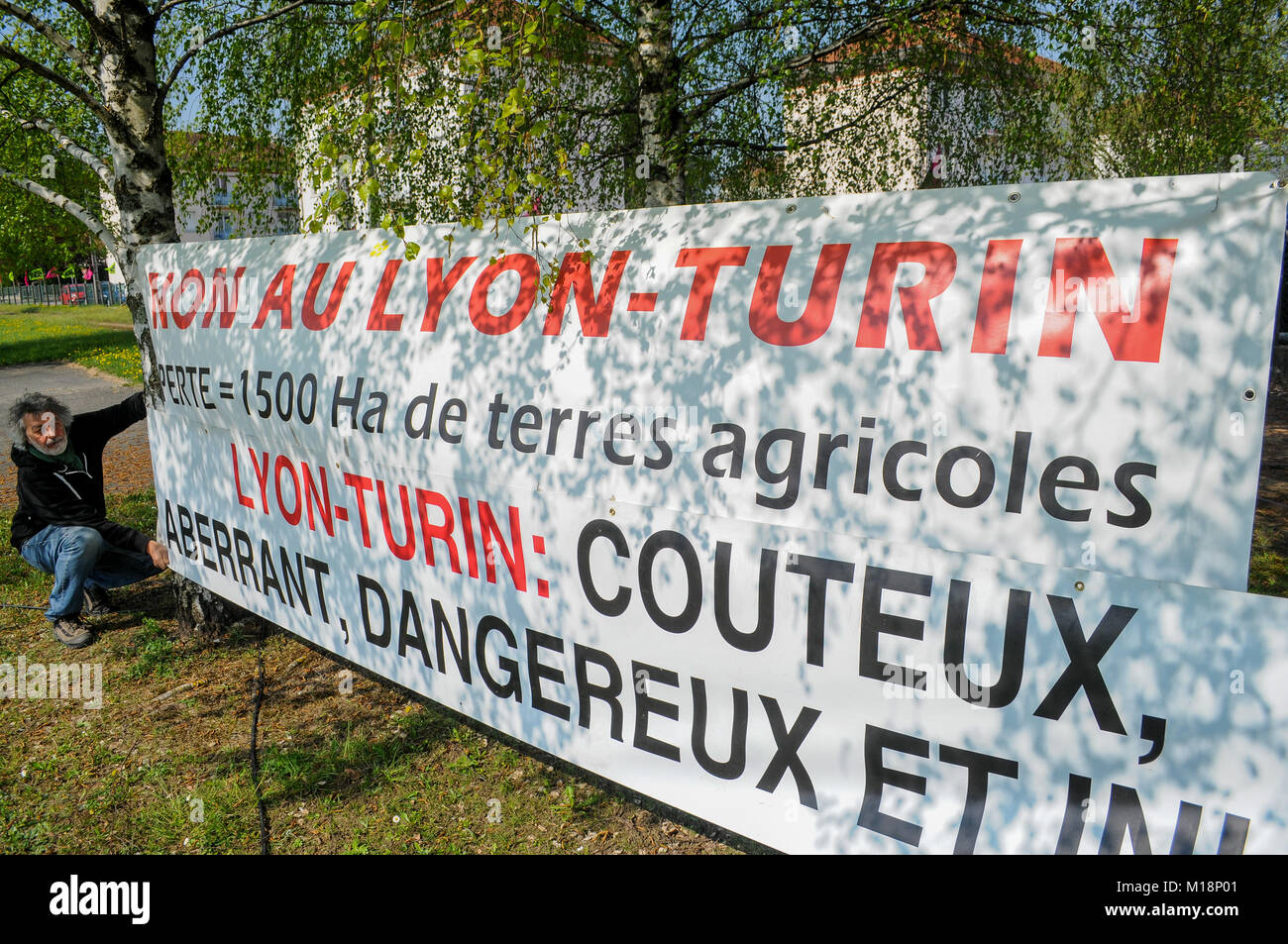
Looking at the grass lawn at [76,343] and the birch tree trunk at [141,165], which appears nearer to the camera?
the birch tree trunk at [141,165]

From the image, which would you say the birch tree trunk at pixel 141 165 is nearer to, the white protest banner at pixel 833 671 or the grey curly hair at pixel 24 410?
the grey curly hair at pixel 24 410

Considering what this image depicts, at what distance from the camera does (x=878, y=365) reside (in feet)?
8.05

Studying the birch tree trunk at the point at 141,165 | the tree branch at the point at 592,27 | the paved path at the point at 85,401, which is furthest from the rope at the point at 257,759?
the tree branch at the point at 592,27

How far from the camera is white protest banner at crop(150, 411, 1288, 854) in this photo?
2078 mm

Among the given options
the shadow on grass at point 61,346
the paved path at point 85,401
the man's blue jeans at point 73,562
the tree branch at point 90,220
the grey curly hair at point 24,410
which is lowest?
the paved path at point 85,401

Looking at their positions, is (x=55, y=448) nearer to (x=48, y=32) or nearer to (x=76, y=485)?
(x=76, y=485)

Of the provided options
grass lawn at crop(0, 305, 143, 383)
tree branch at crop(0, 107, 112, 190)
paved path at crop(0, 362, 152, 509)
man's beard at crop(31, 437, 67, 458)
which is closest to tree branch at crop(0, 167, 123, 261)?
tree branch at crop(0, 107, 112, 190)

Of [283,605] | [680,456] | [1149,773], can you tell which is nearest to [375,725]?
[283,605]

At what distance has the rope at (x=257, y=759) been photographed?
10.9 ft

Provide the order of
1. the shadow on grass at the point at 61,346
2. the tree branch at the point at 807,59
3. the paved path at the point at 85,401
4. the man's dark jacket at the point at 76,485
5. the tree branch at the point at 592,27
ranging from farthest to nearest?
the shadow on grass at the point at 61,346, the paved path at the point at 85,401, the tree branch at the point at 592,27, the tree branch at the point at 807,59, the man's dark jacket at the point at 76,485

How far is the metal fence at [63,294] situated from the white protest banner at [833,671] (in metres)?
61.3

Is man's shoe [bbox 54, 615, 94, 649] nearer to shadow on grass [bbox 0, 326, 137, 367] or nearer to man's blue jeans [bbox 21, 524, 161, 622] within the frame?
man's blue jeans [bbox 21, 524, 161, 622]

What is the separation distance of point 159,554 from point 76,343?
2331 cm

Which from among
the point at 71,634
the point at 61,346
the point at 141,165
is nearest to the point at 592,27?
the point at 141,165
